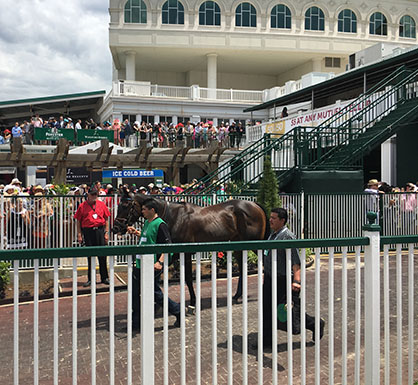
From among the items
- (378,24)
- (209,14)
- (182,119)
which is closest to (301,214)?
(182,119)

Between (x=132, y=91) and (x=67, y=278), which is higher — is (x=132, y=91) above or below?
above

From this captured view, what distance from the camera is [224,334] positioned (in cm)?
612

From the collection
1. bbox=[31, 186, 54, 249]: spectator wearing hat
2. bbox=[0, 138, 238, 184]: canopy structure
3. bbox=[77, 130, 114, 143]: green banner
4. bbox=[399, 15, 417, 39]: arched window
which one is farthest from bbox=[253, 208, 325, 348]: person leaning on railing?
bbox=[399, 15, 417, 39]: arched window

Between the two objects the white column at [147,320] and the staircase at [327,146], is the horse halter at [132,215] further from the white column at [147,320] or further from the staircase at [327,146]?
the staircase at [327,146]

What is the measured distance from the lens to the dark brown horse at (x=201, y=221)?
788 centimetres

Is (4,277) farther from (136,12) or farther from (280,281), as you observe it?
(136,12)

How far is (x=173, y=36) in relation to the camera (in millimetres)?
46219

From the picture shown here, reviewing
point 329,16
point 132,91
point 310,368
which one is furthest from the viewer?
point 329,16

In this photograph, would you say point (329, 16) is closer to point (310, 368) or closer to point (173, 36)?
point (173, 36)

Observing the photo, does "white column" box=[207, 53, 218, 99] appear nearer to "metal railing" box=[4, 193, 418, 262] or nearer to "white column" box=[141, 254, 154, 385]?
"metal railing" box=[4, 193, 418, 262]

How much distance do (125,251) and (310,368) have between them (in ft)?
10.2

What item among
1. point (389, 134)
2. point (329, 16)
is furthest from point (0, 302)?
point (329, 16)

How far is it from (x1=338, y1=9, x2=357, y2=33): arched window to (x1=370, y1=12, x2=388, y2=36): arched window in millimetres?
2355

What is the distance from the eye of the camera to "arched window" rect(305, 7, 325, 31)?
49.7 metres
